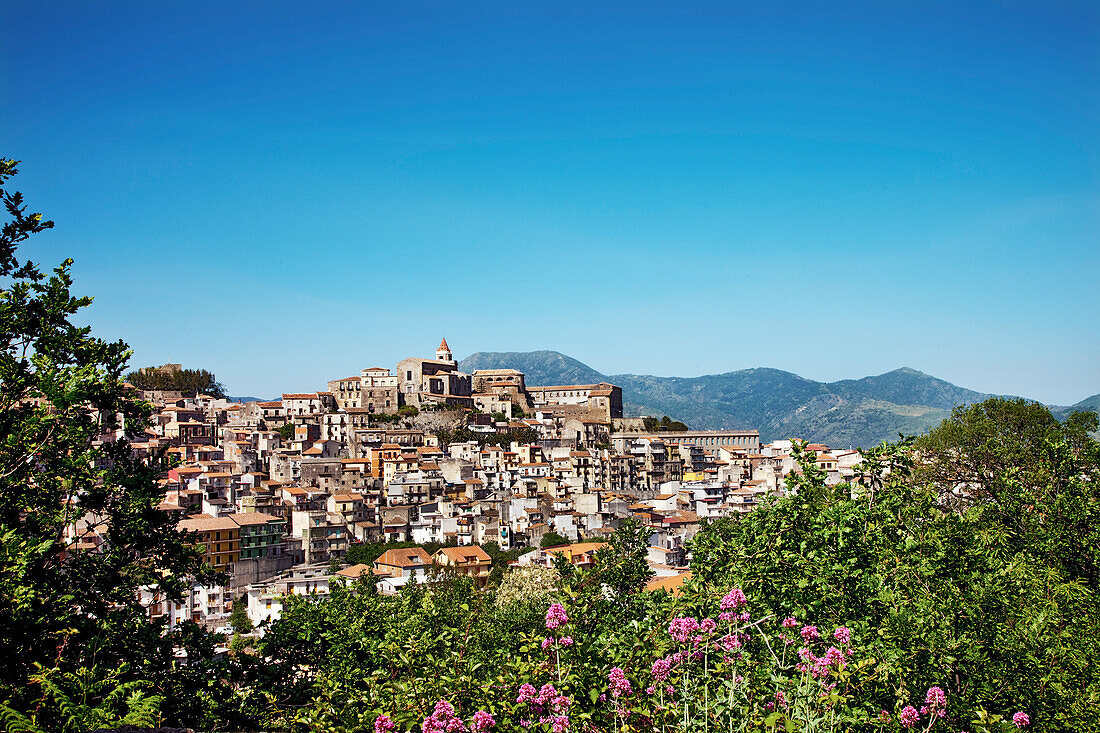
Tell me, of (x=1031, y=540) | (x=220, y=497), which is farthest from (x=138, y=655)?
(x=220, y=497)

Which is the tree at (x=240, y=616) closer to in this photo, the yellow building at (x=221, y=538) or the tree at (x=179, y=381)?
the yellow building at (x=221, y=538)

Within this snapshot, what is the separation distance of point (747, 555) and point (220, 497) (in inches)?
1933

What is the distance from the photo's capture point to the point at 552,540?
158 ft

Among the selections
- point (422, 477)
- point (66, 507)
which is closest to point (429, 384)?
point (422, 477)

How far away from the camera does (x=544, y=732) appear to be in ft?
13.8

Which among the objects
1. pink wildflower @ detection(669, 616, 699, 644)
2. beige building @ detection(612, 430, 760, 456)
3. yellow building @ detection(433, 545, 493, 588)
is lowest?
yellow building @ detection(433, 545, 493, 588)

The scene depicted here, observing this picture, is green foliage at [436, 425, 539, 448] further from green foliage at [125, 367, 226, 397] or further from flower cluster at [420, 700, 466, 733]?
flower cluster at [420, 700, 466, 733]

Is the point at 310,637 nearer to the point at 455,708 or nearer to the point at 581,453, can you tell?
the point at 455,708

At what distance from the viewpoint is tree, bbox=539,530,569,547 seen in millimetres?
47406

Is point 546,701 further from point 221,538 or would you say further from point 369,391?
point 369,391

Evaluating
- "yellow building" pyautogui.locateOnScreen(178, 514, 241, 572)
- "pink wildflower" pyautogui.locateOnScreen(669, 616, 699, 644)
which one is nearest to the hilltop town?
"yellow building" pyautogui.locateOnScreen(178, 514, 241, 572)

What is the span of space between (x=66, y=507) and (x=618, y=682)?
6132 millimetres

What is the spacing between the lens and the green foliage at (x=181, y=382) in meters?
81.2

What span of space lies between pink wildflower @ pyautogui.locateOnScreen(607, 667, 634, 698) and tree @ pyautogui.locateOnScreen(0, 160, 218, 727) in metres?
4.61
